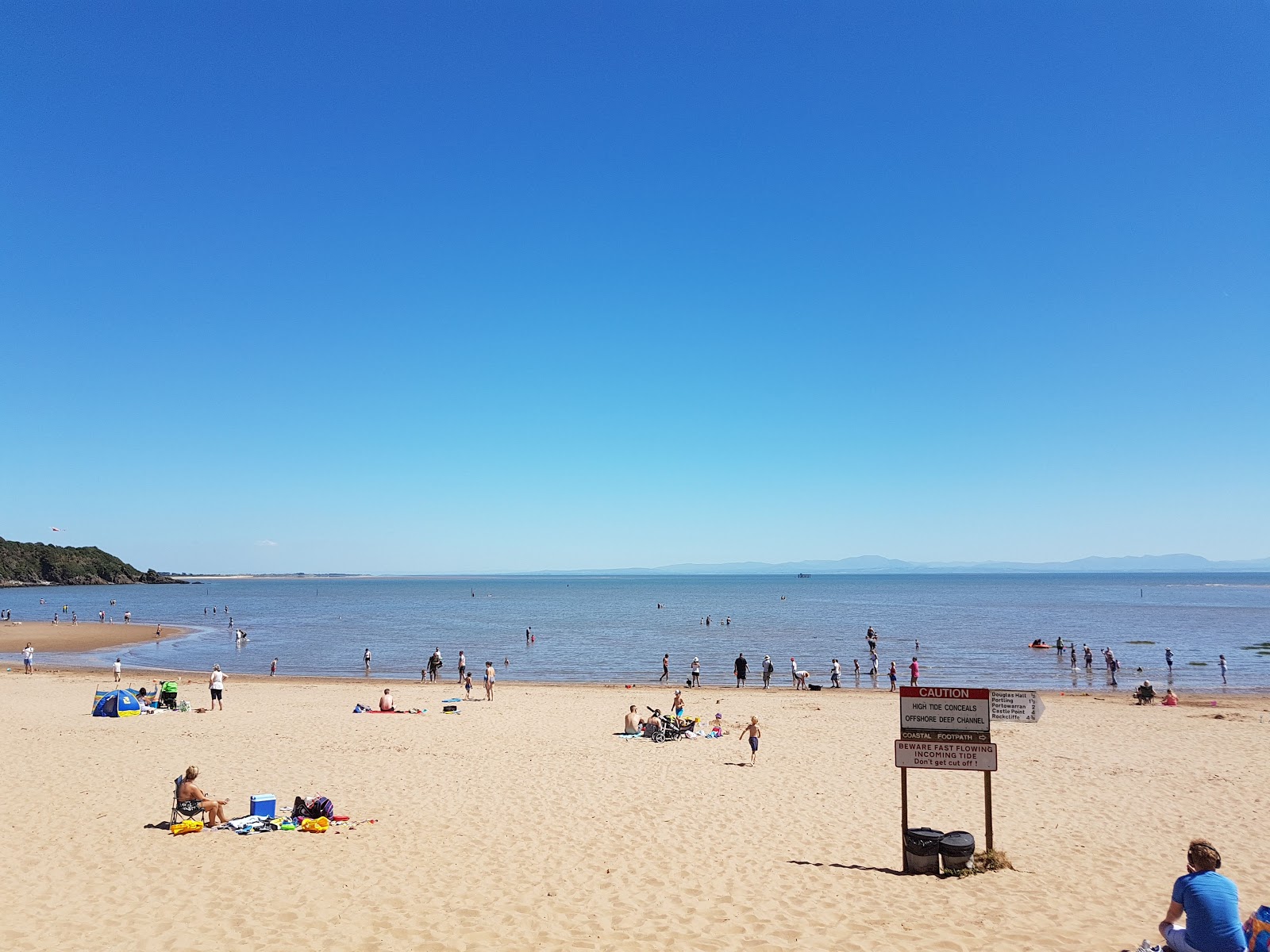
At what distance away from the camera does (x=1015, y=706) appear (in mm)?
10422

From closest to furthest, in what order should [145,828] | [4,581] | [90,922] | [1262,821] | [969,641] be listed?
[90,922] < [145,828] < [1262,821] < [969,641] < [4,581]

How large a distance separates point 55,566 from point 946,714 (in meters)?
216

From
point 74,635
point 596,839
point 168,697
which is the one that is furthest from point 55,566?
point 596,839

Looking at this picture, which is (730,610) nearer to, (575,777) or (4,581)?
(575,777)

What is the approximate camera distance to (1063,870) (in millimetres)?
9906

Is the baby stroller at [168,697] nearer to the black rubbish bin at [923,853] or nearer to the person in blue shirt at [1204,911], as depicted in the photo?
the black rubbish bin at [923,853]

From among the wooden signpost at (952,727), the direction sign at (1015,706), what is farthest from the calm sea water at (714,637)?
the wooden signpost at (952,727)

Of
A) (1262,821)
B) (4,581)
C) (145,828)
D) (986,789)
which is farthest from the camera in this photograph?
(4,581)

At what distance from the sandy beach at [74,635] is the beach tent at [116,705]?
29.2 meters

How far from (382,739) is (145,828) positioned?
8.25m

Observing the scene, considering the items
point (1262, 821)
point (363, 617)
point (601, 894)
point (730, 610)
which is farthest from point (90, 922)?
point (730, 610)

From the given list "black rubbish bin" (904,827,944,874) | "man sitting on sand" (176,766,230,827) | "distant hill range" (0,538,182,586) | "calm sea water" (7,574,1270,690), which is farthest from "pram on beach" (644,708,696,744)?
"distant hill range" (0,538,182,586)

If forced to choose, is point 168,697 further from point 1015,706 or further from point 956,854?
point 1015,706

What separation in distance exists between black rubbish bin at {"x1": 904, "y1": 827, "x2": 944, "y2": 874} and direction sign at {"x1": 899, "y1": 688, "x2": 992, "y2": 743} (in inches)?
47.3
